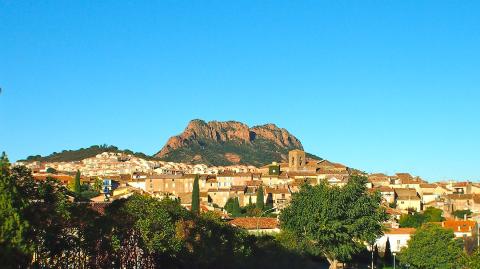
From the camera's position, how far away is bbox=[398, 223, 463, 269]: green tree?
60266mm

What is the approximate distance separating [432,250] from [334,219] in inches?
485

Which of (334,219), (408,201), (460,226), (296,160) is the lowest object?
(460,226)

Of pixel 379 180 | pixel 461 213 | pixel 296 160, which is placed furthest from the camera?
pixel 296 160

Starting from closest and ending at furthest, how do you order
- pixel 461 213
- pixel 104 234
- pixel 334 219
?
pixel 104 234, pixel 334 219, pixel 461 213

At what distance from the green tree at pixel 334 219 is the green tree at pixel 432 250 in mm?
6661

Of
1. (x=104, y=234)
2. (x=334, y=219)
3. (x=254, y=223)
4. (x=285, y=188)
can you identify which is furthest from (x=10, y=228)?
(x=285, y=188)

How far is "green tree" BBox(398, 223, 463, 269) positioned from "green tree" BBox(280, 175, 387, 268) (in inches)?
262

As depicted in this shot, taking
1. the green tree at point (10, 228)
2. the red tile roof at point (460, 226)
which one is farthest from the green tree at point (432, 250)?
the green tree at point (10, 228)

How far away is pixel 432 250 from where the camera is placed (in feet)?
200

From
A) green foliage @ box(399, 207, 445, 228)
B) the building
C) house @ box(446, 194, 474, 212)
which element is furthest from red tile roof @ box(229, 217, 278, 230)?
house @ box(446, 194, 474, 212)

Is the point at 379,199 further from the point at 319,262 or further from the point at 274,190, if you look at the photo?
the point at 274,190

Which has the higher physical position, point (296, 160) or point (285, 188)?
point (296, 160)

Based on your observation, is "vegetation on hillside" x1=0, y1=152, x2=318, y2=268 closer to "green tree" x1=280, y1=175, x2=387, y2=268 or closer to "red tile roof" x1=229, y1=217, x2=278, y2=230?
"green tree" x1=280, y1=175, x2=387, y2=268

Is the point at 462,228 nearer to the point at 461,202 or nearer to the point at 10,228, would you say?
the point at 461,202
